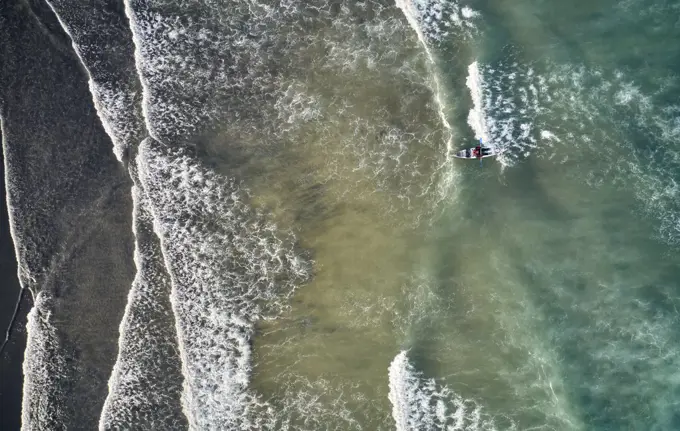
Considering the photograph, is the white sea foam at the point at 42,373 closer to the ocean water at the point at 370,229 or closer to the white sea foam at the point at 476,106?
the ocean water at the point at 370,229

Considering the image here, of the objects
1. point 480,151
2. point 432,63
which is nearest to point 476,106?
point 480,151

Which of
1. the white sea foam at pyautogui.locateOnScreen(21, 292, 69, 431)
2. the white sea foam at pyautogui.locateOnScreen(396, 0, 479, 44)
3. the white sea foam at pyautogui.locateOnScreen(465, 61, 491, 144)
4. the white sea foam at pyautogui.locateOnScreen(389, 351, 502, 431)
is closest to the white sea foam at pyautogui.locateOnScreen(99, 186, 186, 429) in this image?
the white sea foam at pyautogui.locateOnScreen(21, 292, 69, 431)

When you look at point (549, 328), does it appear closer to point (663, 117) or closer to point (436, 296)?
point (436, 296)

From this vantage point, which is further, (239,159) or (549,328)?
(239,159)

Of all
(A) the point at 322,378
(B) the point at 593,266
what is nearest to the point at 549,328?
(B) the point at 593,266

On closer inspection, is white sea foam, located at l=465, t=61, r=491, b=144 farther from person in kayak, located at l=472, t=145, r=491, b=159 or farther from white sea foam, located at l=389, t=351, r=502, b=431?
white sea foam, located at l=389, t=351, r=502, b=431

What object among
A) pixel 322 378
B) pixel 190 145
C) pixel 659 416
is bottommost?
pixel 659 416
